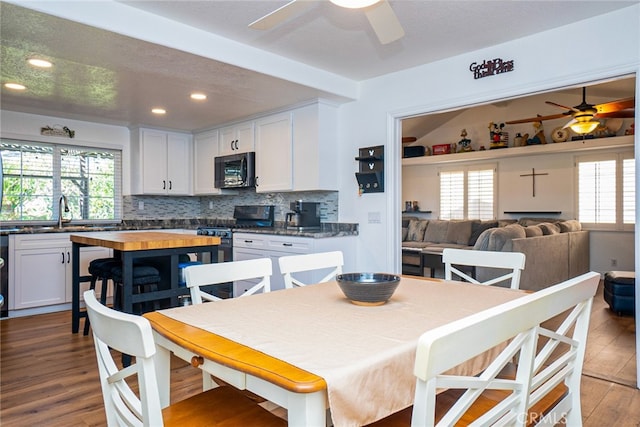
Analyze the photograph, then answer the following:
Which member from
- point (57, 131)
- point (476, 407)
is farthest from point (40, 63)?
point (476, 407)

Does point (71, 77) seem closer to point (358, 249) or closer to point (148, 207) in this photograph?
point (148, 207)

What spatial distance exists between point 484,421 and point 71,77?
3.84 m

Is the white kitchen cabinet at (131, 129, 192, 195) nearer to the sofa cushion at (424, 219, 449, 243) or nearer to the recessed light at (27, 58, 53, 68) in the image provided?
the recessed light at (27, 58, 53, 68)

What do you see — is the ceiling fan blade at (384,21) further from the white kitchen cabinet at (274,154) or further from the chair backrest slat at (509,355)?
the white kitchen cabinet at (274,154)

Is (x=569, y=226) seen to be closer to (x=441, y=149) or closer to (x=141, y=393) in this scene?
(x=441, y=149)

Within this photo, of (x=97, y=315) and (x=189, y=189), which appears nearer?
(x=97, y=315)

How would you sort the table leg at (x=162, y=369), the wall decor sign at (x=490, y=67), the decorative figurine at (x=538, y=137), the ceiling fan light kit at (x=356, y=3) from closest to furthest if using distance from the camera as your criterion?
1. the table leg at (x=162, y=369)
2. the ceiling fan light kit at (x=356, y=3)
3. the wall decor sign at (x=490, y=67)
4. the decorative figurine at (x=538, y=137)

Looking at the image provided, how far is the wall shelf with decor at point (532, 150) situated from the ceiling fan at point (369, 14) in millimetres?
5635

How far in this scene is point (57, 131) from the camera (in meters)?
4.97

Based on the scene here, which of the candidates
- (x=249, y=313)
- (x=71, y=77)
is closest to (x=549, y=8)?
(x=249, y=313)

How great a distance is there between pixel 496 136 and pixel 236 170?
4879mm

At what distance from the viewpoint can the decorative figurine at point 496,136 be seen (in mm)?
7457

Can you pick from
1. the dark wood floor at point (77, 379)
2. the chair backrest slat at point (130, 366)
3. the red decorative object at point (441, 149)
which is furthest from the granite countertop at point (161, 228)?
the red decorative object at point (441, 149)

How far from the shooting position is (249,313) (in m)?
1.48
